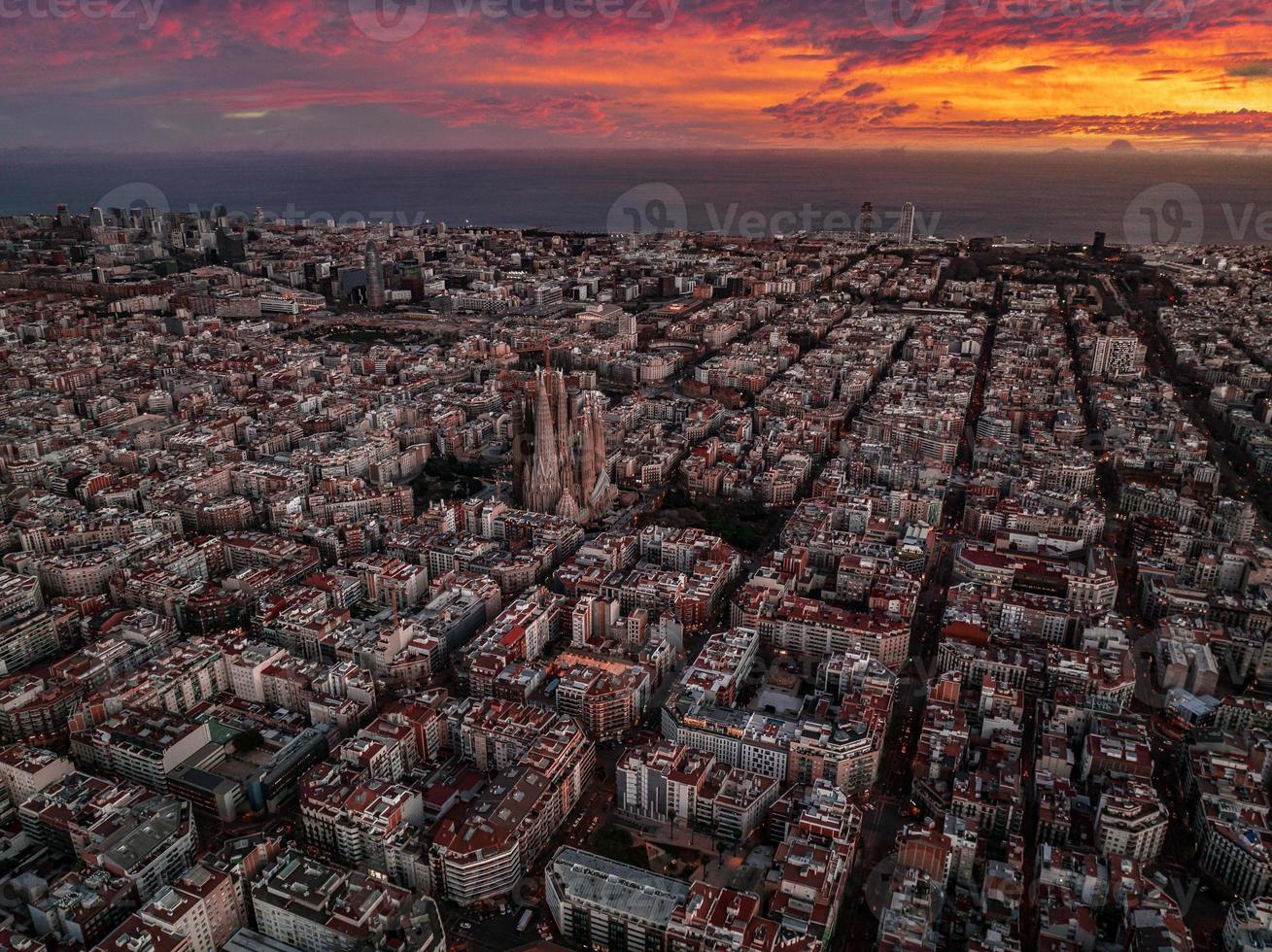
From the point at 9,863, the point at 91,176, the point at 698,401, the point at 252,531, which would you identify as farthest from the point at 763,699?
the point at 91,176

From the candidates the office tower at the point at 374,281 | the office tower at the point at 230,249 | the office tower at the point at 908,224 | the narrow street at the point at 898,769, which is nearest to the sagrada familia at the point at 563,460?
the narrow street at the point at 898,769

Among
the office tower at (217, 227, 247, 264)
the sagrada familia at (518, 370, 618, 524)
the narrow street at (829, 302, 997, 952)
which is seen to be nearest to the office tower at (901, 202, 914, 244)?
the office tower at (217, 227, 247, 264)

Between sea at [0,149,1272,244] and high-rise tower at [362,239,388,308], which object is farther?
sea at [0,149,1272,244]

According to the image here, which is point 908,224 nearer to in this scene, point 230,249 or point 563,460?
point 230,249

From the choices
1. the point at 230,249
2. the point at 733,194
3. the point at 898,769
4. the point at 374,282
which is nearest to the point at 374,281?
the point at 374,282

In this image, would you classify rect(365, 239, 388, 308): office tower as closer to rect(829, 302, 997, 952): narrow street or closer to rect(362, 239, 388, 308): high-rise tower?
rect(362, 239, 388, 308): high-rise tower

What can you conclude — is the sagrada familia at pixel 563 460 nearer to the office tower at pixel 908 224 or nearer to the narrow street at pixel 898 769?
the narrow street at pixel 898 769
